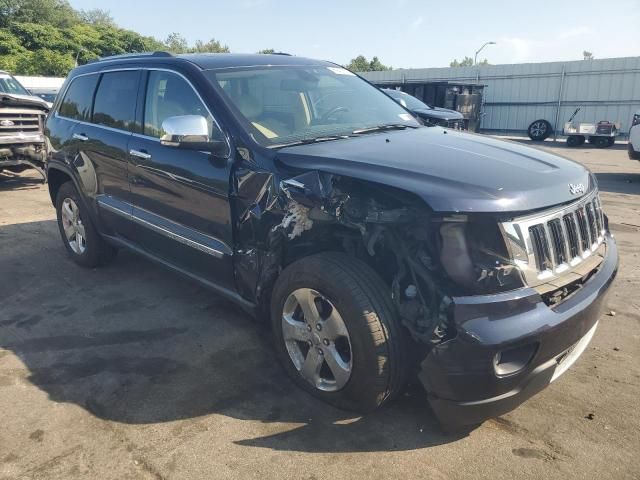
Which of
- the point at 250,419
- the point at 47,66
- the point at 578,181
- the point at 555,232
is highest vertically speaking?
the point at 47,66

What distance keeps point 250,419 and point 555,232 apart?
1813 millimetres

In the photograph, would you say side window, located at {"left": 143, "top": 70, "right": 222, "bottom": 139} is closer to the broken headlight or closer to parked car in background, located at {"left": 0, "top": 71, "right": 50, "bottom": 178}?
the broken headlight

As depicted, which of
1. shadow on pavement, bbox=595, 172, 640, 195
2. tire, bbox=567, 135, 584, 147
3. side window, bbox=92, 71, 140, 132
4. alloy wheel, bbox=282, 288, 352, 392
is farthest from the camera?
tire, bbox=567, 135, 584, 147

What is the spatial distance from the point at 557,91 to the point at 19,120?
23.6 metres

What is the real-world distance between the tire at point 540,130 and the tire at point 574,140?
4.21 meters

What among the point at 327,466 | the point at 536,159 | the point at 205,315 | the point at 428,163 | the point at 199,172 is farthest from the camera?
the point at 205,315

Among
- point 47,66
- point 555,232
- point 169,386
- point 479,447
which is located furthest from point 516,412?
point 47,66

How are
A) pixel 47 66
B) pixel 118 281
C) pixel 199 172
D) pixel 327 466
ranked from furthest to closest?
pixel 47 66, pixel 118 281, pixel 199 172, pixel 327 466

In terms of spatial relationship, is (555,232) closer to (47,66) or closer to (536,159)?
(536,159)

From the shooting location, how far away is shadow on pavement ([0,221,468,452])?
2721 mm

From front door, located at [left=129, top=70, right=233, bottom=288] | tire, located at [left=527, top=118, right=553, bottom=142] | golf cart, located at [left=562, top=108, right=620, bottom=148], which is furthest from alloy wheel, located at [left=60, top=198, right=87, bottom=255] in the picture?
tire, located at [left=527, top=118, right=553, bottom=142]

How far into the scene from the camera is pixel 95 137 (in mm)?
4426

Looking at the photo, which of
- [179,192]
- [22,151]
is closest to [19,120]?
[22,151]

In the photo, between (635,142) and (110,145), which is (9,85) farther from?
(635,142)
